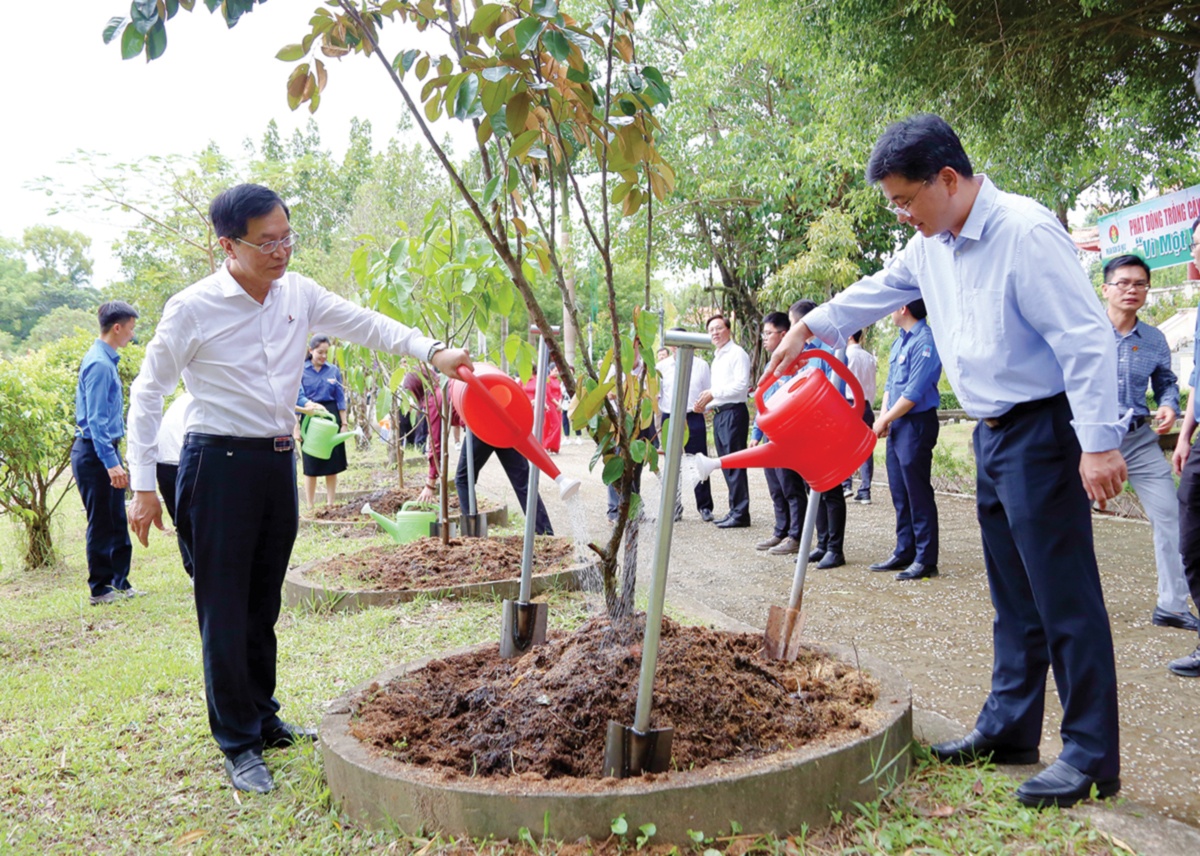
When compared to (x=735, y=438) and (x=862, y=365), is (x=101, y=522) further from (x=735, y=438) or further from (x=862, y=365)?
(x=862, y=365)

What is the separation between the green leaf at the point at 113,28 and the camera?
1.92 meters

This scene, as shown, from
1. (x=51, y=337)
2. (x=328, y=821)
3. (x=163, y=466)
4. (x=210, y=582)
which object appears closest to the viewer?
(x=328, y=821)

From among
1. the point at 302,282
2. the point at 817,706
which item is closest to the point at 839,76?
the point at 302,282

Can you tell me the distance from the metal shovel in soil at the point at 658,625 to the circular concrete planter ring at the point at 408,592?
2608 mm

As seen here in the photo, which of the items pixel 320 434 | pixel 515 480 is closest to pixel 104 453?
pixel 320 434

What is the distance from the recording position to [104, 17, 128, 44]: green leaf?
192 cm

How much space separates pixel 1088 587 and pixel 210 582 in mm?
2581

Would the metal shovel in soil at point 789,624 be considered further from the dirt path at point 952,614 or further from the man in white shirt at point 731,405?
the man in white shirt at point 731,405

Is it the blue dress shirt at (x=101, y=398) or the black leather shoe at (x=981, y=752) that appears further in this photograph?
the blue dress shirt at (x=101, y=398)

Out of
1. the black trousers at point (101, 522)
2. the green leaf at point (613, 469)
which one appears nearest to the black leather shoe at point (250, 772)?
the green leaf at point (613, 469)

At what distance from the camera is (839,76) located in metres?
8.00

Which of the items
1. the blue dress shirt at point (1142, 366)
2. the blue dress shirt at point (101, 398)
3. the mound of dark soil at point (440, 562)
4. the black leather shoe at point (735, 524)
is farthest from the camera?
the black leather shoe at point (735, 524)

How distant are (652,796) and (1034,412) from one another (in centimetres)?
141

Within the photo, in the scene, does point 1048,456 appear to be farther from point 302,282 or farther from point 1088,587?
point 302,282
